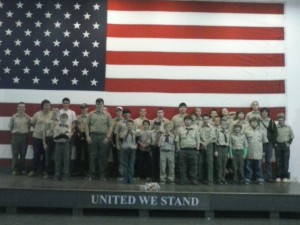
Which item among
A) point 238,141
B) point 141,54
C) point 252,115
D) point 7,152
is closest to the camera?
point 238,141

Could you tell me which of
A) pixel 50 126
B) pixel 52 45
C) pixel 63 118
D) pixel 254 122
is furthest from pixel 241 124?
pixel 52 45

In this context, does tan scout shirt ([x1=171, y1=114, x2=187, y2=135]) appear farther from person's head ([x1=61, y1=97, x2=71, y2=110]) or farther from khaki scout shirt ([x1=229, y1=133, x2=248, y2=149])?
person's head ([x1=61, y1=97, x2=71, y2=110])

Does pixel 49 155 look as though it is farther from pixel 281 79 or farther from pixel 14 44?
pixel 281 79

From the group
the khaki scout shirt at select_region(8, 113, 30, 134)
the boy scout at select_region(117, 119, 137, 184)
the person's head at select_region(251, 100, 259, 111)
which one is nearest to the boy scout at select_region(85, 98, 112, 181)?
the boy scout at select_region(117, 119, 137, 184)

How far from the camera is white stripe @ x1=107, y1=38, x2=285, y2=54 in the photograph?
10680 mm

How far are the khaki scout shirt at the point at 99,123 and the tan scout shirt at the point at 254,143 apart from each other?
3.24 meters

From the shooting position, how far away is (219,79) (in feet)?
35.0

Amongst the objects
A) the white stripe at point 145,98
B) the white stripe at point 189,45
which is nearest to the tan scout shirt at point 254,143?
the white stripe at point 145,98

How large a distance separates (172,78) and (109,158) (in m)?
2.69

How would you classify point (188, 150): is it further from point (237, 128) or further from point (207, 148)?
point (237, 128)

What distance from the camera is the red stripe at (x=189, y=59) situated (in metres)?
10.6

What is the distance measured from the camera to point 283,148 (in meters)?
9.72

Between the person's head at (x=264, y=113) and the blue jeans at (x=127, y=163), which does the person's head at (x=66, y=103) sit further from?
the person's head at (x=264, y=113)

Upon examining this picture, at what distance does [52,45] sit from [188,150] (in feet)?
15.4
